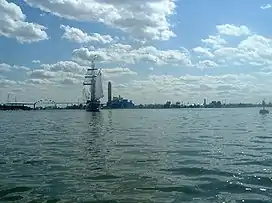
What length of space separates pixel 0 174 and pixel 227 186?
12376 mm

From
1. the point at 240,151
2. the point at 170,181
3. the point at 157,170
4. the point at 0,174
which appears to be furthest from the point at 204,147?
the point at 0,174

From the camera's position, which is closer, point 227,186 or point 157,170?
point 227,186

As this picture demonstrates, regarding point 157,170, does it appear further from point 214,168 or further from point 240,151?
point 240,151

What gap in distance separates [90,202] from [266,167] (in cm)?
1328

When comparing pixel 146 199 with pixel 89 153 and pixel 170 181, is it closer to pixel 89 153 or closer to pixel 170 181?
pixel 170 181

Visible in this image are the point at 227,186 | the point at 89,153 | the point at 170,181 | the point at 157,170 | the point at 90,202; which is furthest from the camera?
the point at 89,153

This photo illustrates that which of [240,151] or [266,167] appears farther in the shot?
[240,151]

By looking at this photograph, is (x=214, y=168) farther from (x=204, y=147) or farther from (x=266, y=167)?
(x=204, y=147)

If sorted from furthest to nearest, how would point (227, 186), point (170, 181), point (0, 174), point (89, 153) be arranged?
point (89, 153)
point (0, 174)
point (170, 181)
point (227, 186)

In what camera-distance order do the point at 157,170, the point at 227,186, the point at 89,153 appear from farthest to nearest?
the point at 89,153 → the point at 157,170 → the point at 227,186

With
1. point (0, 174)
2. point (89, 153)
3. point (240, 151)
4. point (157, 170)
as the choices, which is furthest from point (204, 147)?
point (0, 174)

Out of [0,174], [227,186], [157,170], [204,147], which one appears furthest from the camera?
[204,147]

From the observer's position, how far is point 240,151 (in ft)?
119

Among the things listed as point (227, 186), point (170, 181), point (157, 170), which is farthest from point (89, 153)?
point (227, 186)
